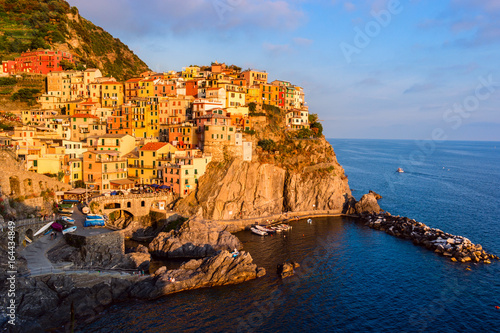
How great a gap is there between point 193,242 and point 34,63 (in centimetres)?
6927

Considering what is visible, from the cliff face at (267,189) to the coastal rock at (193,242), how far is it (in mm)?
7548

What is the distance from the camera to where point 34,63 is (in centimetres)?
8750

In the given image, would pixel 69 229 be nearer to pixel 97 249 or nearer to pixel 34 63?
pixel 97 249

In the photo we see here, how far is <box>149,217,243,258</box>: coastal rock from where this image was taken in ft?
155

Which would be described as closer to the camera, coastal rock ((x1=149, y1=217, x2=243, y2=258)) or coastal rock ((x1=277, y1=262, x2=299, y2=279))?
coastal rock ((x1=277, y1=262, x2=299, y2=279))

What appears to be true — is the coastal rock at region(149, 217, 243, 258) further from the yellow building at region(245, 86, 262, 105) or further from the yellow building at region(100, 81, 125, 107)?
the yellow building at region(100, 81, 125, 107)

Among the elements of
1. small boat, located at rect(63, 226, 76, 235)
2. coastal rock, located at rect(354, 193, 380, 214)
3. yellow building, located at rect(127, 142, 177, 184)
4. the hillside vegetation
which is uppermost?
the hillside vegetation

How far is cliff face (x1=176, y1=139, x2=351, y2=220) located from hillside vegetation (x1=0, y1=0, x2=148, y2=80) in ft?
200

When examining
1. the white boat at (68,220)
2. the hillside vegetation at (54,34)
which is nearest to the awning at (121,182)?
the white boat at (68,220)

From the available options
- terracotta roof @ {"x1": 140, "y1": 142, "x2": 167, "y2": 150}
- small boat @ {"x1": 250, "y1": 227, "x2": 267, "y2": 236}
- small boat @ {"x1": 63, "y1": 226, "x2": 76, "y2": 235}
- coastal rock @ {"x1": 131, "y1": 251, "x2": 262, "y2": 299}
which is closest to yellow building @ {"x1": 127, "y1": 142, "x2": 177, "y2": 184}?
terracotta roof @ {"x1": 140, "y1": 142, "x2": 167, "y2": 150}

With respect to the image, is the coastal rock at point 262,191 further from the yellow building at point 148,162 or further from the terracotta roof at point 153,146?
the terracotta roof at point 153,146

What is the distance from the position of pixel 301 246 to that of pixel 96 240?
27616 mm

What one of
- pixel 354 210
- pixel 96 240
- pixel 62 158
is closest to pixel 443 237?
pixel 354 210

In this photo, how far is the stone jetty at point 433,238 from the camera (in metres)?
47.7
